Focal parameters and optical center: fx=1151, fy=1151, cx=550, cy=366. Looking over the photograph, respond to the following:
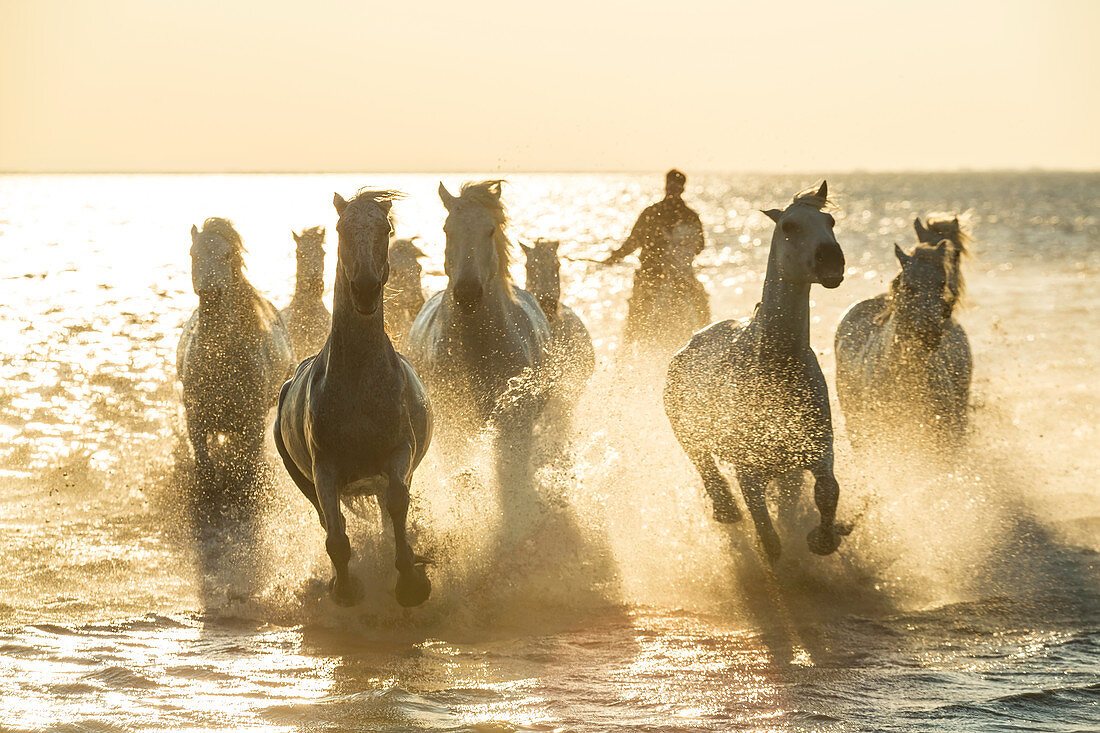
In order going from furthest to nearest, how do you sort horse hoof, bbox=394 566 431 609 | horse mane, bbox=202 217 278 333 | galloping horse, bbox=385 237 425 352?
galloping horse, bbox=385 237 425 352 → horse mane, bbox=202 217 278 333 → horse hoof, bbox=394 566 431 609

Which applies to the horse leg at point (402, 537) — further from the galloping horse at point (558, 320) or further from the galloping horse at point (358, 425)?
the galloping horse at point (558, 320)

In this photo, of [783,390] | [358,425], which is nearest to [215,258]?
[358,425]

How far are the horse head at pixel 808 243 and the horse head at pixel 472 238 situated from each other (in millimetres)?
1861

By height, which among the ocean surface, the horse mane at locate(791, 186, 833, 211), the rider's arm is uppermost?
the rider's arm

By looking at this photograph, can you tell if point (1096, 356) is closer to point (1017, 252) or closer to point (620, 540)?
point (620, 540)

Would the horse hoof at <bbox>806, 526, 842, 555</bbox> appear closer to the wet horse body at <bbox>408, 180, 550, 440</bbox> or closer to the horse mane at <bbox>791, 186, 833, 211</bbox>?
the horse mane at <bbox>791, 186, 833, 211</bbox>

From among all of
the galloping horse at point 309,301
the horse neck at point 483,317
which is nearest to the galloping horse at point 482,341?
the horse neck at point 483,317

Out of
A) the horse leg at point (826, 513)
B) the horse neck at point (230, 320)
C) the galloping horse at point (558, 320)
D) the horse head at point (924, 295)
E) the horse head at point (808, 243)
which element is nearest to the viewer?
the horse head at point (808, 243)

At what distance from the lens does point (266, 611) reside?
6.89 meters

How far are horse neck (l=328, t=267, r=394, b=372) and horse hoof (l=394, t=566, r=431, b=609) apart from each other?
1.14 meters

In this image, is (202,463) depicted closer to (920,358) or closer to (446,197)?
(446,197)

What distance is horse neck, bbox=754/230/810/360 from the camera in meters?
7.07

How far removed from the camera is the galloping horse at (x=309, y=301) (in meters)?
11.1

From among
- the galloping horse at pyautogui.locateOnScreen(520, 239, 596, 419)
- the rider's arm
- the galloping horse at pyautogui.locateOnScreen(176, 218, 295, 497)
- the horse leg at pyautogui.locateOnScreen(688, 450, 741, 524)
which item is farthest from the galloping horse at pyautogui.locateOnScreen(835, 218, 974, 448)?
the galloping horse at pyautogui.locateOnScreen(176, 218, 295, 497)
